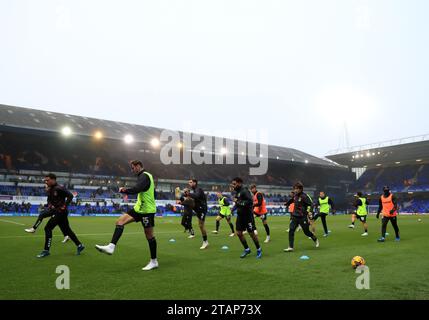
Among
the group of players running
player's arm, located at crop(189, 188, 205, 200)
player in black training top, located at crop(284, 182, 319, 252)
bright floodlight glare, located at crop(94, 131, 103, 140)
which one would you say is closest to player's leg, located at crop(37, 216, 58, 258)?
the group of players running

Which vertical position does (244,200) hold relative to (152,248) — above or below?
above

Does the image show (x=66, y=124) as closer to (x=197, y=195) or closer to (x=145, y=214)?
(x=197, y=195)

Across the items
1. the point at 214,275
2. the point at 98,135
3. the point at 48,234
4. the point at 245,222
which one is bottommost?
the point at 214,275

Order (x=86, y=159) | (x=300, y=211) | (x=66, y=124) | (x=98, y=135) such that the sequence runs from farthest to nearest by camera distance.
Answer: (x=86, y=159) < (x=66, y=124) < (x=98, y=135) < (x=300, y=211)

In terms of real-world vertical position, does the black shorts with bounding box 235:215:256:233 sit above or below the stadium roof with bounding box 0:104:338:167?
below

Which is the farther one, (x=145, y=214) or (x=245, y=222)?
(x=245, y=222)

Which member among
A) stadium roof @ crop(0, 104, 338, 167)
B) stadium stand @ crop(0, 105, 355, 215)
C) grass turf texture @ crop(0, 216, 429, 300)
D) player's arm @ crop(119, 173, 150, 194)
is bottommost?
grass turf texture @ crop(0, 216, 429, 300)

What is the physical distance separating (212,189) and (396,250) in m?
54.1

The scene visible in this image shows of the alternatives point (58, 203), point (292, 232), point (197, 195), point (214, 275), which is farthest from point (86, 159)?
point (214, 275)

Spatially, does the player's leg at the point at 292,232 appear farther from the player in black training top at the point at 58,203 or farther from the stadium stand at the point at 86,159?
the stadium stand at the point at 86,159

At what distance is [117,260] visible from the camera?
920 centimetres

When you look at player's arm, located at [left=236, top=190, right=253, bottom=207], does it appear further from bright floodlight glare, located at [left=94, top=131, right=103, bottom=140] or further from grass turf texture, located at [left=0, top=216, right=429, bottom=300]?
bright floodlight glare, located at [left=94, top=131, right=103, bottom=140]

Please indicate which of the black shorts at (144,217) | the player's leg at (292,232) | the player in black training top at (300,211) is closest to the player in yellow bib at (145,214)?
the black shorts at (144,217)

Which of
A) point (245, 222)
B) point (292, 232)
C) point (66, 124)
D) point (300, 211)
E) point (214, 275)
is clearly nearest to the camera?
point (214, 275)
